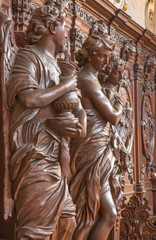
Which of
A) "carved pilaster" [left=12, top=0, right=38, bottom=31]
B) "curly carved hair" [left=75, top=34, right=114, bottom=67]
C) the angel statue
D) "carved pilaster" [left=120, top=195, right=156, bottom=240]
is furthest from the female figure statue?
"carved pilaster" [left=120, top=195, right=156, bottom=240]

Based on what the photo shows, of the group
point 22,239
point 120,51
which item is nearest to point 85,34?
point 120,51

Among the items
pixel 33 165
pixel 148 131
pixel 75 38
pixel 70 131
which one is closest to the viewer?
pixel 33 165

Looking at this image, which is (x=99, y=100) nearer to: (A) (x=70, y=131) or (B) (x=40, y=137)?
(A) (x=70, y=131)

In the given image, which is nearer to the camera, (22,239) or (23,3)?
(22,239)

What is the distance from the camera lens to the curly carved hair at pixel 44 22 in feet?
9.24

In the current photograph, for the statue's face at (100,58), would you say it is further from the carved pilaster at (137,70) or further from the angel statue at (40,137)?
the carved pilaster at (137,70)

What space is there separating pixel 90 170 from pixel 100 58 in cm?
102

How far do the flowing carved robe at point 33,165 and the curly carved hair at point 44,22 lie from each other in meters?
0.19

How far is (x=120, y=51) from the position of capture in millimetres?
6414

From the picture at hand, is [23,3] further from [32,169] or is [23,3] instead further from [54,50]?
[32,169]

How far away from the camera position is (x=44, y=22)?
9.29 ft

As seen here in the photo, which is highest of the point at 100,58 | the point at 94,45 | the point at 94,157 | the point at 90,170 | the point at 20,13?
the point at 20,13

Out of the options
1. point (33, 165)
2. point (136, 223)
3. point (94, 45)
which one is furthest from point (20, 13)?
point (136, 223)

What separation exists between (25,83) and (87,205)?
4.06 feet
